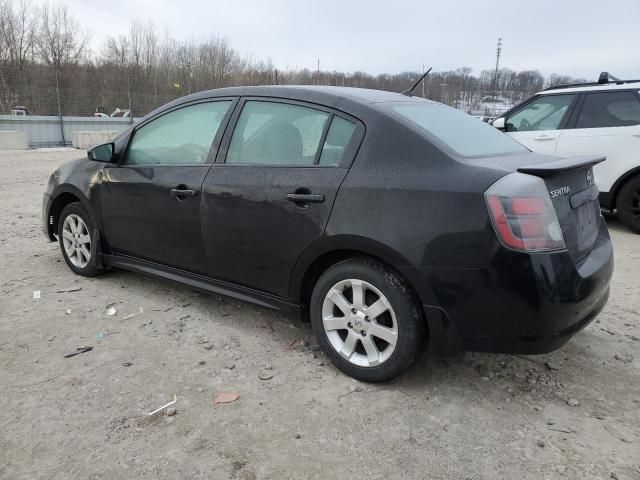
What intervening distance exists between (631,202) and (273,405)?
5.84 metres

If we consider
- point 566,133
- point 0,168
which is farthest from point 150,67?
point 566,133

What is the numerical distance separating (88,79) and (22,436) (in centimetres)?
2453

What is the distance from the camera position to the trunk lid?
2.45 meters

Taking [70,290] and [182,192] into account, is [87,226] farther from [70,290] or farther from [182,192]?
[182,192]

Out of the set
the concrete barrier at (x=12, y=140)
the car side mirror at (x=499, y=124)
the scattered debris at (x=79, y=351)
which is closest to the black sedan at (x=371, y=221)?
the scattered debris at (x=79, y=351)

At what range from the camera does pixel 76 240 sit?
4.39 m

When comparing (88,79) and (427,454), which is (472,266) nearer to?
(427,454)

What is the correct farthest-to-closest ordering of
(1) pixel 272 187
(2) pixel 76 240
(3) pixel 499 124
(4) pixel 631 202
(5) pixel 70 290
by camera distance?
(3) pixel 499 124
(4) pixel 631 202
(2) pixel 76 240
(5) pixel 70 290
(1) pixel 272 187

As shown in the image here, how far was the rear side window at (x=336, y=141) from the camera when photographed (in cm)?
284

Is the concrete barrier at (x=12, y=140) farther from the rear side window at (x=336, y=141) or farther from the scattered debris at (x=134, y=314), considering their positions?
the rear side window at (x=336, y=141)

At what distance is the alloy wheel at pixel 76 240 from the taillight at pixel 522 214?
11.2 ft

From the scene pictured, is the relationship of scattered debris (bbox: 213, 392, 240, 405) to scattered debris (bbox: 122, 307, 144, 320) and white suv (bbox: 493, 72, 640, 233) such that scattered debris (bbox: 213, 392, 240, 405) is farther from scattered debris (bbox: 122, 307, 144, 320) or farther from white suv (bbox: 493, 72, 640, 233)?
white suv (bbox: 493, 72, 640, 233)

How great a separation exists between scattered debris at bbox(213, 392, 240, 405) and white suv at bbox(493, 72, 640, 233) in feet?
19.1

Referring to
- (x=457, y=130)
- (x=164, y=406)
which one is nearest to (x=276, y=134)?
(x=457, y=130)
